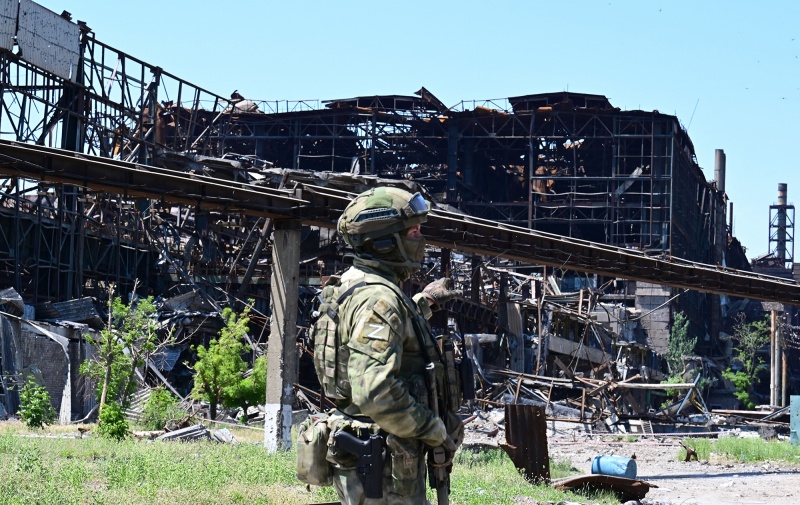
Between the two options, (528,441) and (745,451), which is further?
(745,451)

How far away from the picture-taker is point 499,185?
2415 inches

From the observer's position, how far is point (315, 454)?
5.73 metres

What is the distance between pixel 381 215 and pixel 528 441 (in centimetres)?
934

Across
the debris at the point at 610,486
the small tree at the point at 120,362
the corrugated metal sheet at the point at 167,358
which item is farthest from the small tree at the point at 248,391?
the debris at the point at 610,486

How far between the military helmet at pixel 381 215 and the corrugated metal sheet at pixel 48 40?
26.9 metres

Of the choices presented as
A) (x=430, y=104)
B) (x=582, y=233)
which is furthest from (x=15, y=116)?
(x=582, y=233)

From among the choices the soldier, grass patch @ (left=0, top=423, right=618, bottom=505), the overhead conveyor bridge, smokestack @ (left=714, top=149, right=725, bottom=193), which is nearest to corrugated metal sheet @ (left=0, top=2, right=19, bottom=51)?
the overhead conveyor bridge

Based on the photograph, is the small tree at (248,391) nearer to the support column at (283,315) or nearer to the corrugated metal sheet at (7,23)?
the support column at (283,315)

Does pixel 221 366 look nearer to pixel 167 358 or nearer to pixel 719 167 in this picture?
pixel 167 358

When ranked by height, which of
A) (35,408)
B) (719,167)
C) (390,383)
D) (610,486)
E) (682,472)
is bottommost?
(682,472)

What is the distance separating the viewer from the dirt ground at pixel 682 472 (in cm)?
1499

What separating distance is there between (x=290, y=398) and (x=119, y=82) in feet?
69.2

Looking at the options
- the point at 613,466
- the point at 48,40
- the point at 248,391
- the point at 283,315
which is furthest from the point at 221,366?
the point at 48,40

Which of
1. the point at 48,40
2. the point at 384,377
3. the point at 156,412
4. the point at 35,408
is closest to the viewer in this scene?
the point at 384,377
